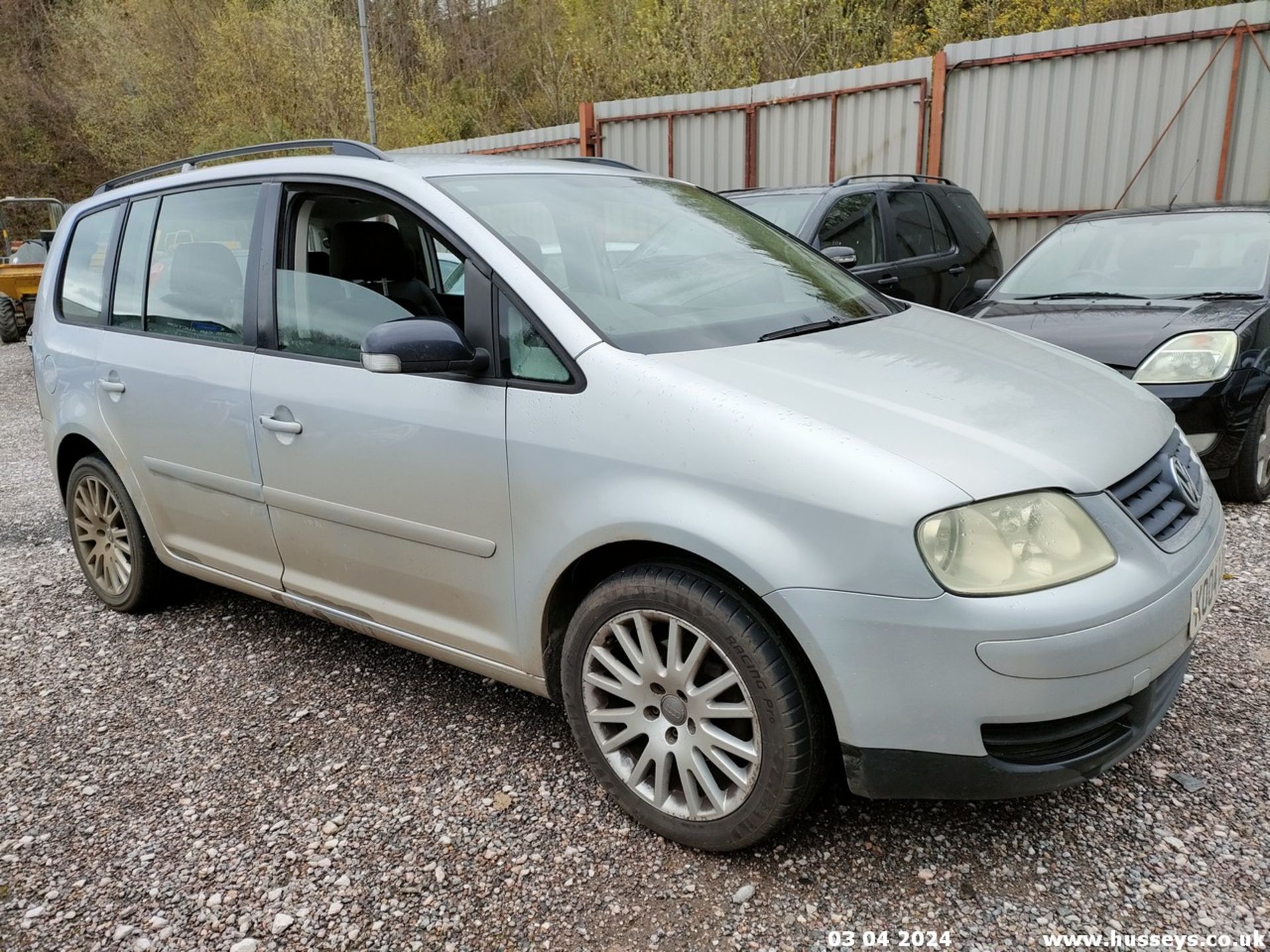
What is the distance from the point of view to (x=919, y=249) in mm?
7336

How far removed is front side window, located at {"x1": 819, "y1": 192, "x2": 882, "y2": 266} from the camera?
6.71 meters

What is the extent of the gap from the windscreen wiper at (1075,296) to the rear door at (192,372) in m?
4.17

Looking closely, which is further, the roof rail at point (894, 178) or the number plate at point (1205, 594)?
the roof rail at point (894, 178)

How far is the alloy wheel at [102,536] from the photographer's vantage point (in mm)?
3910

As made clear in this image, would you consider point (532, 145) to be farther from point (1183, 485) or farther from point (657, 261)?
point (1183, 485)

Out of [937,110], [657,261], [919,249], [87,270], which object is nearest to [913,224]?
[919,249]

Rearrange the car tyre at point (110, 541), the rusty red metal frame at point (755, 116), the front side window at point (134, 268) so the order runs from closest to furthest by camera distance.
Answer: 1. the front side window at point (134, 268)
2. the car tyre at point (110, 541)
3. the rusty red metal frame at point (755, 116)

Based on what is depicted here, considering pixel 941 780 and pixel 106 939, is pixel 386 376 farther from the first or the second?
pixel 941 780

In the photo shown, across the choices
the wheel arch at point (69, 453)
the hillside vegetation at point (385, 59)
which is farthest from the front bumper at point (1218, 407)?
the hillside vegetation at point (385, 59)

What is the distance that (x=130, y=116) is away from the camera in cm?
2739

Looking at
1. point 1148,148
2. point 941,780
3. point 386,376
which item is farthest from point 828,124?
point 941,780

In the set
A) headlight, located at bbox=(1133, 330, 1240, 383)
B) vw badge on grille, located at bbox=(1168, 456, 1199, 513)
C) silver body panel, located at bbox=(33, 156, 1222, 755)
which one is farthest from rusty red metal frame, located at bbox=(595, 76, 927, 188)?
vw badge on grille, located at bbox=(1168, 456, 1199, 513)

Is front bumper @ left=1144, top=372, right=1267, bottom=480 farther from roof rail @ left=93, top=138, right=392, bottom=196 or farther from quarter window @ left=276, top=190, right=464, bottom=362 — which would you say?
roof rail @ left=93, top=138, right=392, bottom=196

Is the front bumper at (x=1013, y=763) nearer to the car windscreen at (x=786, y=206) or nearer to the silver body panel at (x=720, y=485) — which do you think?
the silver body panel at (x=720, y=485)
